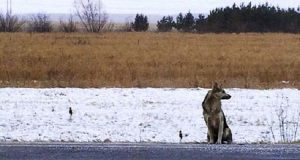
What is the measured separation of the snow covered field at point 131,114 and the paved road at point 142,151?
4441mm

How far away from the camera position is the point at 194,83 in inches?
955

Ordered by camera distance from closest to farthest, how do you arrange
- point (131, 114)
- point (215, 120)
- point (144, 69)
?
1. point (215, 120)
2. point (131, 114)
3. point (144, 69)

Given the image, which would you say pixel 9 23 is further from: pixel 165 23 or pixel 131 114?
pixel 131 114

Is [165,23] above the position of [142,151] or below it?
above

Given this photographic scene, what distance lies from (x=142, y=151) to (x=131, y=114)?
9688 millimetres

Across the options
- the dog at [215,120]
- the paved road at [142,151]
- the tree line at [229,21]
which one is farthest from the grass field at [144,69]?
the tree line at [229,21]

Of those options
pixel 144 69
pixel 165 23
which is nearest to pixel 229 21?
pixel 165 23

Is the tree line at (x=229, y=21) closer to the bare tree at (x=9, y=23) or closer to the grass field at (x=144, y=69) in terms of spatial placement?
the bare tree at (x=9, y=23)

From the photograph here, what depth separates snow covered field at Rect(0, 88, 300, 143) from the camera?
15.0 metres

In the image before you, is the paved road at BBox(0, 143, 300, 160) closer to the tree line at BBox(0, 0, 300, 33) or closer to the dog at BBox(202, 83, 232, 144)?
the dog at BBox(202, 83, 232, 144)

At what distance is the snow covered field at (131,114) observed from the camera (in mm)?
14984

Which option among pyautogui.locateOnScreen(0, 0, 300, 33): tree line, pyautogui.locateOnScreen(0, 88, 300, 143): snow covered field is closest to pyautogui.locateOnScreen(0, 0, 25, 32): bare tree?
pyautogui.locateOnScreen(0, 0, 300, 33): tree line

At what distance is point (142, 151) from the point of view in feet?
26.5

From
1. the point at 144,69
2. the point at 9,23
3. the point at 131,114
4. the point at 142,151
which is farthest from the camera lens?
the point at 9,23
